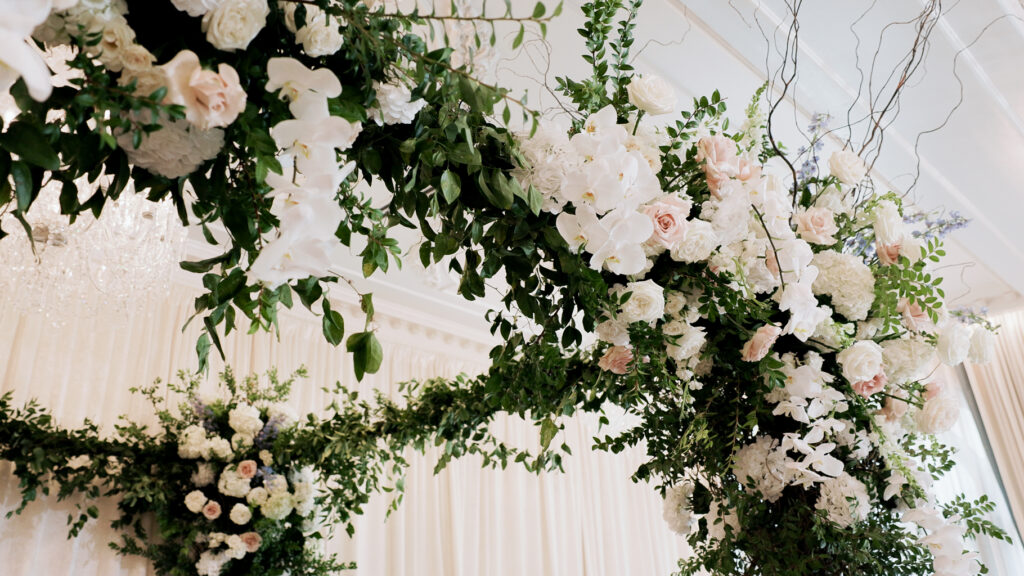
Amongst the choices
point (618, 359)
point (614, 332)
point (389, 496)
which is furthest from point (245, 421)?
point (614, 332)

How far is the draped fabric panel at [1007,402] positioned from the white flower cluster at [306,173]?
6.26 meters

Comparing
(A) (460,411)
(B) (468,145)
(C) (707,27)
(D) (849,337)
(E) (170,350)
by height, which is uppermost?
(C) (707,27)

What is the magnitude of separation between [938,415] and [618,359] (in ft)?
2.03

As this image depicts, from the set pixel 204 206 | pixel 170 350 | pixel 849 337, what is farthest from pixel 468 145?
pixel 170 350

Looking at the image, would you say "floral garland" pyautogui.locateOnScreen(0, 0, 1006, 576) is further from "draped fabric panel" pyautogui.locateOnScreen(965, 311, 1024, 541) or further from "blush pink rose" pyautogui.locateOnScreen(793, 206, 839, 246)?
"draped fabric panel" pyautogui.locateOnScreen(965, 311, 1024, 541)

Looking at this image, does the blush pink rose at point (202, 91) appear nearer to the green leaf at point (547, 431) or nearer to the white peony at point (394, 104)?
the white peony at point (394, 104)

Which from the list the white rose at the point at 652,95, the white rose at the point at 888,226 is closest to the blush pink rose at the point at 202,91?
the white rose at the point at 652,95

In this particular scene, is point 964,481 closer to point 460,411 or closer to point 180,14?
point 460,411

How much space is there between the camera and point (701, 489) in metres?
1.65

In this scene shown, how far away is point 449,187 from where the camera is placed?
3.41ft

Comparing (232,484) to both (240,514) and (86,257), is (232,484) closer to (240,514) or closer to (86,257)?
(240,514)

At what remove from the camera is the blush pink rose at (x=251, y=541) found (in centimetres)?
341

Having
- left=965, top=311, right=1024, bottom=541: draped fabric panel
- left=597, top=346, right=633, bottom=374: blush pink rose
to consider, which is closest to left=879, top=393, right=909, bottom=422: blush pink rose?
left=597, top=346, right=633, bottom=374: blush pink rose

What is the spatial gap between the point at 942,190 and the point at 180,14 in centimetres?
437
